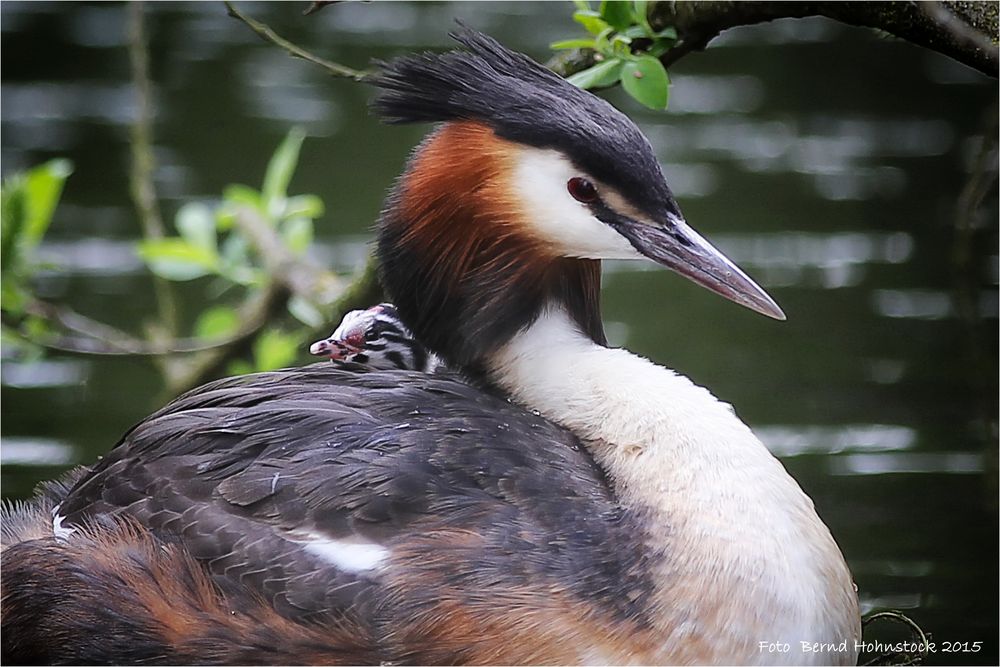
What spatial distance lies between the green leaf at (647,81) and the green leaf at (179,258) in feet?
6.69

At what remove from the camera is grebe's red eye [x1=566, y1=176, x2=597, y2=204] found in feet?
11.8

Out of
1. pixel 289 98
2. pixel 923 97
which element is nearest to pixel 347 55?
pixel 289 98

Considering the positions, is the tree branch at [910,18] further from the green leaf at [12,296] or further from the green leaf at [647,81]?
the green leaf at [12,296]

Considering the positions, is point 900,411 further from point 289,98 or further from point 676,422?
point 289,98

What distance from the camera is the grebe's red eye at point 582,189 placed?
3592mm

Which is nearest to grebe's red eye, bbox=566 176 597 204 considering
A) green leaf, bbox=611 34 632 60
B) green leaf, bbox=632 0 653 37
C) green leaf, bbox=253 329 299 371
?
green leaf, bbox=611 34 632 60

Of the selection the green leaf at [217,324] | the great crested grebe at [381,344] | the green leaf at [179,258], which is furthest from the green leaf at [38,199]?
the great crested grebe at [381,344]

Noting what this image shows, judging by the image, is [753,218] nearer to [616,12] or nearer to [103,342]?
[103,342]

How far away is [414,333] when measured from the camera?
3.88 m

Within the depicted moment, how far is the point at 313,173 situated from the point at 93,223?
1311 millimetres

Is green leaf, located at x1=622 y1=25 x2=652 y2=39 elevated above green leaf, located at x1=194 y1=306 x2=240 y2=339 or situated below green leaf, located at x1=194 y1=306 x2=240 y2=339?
above

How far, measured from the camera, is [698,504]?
347cm

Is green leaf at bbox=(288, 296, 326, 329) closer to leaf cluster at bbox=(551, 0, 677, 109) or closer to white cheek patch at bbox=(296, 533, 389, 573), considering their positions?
leaf cluster at bbox=(551, 0, 677, 109)

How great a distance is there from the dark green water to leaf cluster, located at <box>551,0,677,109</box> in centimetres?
85
